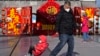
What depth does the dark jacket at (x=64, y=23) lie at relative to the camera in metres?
11.5

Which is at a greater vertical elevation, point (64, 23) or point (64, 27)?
point (64, 23)

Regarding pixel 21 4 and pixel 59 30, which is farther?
pixel 21 4

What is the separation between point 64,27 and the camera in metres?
11.5

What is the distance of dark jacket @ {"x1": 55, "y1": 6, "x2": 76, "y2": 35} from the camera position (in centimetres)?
1145

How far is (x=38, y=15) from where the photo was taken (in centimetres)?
2464

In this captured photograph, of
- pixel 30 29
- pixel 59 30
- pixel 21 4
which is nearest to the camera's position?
pixel 59 30

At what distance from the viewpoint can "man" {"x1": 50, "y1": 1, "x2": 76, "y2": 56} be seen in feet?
37.5

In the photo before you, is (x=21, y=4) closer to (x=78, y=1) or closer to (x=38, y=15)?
(x=78, y=1)

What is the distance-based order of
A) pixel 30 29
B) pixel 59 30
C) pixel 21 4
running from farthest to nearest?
pixel 21 4 < pixel 30 29 < pixel 59 30

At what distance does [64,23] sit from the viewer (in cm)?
1155

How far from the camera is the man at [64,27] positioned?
11.4 meters

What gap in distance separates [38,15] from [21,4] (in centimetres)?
952

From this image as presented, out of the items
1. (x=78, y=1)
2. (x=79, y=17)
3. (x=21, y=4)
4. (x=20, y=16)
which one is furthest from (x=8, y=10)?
(x=78, y=1)

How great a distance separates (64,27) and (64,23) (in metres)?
0.16
